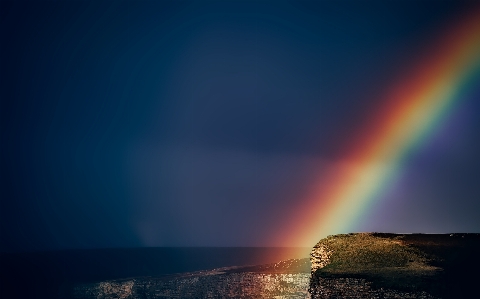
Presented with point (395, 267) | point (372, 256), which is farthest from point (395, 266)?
point (372, 256)

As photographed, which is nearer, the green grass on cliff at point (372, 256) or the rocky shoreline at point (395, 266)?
the rocky shoreline at point (395, 266)

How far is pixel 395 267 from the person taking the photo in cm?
2569

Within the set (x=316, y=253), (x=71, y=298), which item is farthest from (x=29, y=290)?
(x=316, y=253)

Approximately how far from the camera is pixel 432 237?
3672 cm

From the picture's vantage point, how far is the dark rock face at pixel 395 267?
2077 cm

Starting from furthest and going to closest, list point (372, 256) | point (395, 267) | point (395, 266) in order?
point (372, 256) → point (395, 266) → point (395, 267)

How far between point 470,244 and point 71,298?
7184cm

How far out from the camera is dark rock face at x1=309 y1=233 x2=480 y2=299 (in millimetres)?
20766

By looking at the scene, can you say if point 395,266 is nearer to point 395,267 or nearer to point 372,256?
point 395,267

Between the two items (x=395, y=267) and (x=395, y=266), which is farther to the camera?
(x=395, y=266)

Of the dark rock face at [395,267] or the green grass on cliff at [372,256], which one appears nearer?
the dark rock face at [395,267]

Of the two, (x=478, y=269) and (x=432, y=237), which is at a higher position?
(x=432, y=237)

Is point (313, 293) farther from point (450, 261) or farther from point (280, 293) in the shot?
point (280, 293)

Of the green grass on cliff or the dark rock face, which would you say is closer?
the dark rock face
